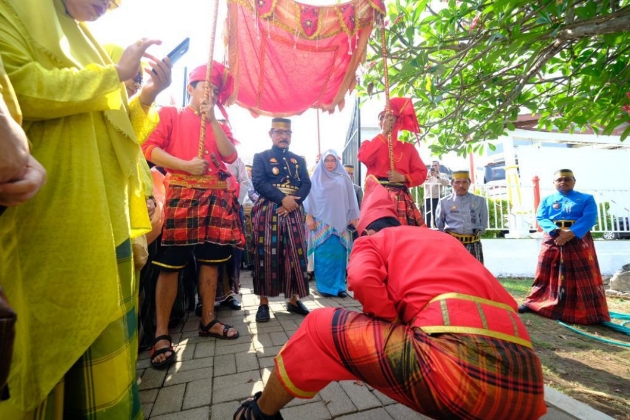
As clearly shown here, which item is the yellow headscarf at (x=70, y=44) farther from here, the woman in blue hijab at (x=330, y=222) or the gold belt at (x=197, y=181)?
the woman in blue hijab at (x=330, y=222)

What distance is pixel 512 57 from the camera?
3188 millimetres

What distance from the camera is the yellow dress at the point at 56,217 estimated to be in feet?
2.90

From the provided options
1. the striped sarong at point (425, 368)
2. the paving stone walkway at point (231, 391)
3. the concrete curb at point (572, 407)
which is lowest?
the concrete curb at point (572, 407)

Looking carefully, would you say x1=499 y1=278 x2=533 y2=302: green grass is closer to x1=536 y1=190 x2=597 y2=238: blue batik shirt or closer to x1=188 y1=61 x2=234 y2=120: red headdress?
x1=536 y1=190 x2=597 y2=238: blue batik shirt

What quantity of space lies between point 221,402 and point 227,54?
2.88 meters

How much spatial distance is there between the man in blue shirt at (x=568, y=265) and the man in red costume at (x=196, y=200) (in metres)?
4.43

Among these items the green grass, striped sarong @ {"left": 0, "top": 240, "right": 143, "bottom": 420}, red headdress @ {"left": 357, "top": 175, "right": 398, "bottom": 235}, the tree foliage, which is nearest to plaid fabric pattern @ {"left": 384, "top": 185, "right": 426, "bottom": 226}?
the tree foliage

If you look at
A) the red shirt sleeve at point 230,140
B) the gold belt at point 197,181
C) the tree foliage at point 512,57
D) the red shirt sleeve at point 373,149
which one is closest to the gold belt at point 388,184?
the red shirt sleeve at point 373,149

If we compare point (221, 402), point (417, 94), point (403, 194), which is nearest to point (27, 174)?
point (221, 402)

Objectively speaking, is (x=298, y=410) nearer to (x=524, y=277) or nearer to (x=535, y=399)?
(x=535, y=399)

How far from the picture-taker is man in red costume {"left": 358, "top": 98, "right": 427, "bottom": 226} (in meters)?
3.11

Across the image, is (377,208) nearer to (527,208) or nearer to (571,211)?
(571,211)

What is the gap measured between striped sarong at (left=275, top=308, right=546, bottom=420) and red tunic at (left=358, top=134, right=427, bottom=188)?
2253 millimetres

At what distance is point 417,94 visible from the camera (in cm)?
340
